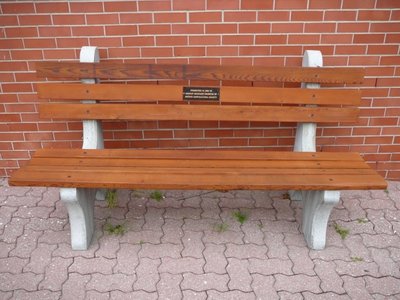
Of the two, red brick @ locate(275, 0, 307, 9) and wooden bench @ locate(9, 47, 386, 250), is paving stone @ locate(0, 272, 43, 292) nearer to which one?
wooden bench @ locate(9, 47, 386, 250)

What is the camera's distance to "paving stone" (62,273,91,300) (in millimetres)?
2270

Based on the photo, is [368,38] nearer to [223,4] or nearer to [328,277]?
[223,4]

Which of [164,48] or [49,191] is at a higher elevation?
[164,48]

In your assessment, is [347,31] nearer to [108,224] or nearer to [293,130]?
[293,130]

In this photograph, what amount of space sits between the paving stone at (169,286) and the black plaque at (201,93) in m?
1.14

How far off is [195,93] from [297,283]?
1.34m

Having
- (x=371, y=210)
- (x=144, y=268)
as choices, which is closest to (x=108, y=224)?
(x=144, y=268)

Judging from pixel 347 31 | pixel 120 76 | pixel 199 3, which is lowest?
pixel 120 76

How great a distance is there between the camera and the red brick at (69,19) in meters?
2.87

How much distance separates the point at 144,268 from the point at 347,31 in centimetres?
215

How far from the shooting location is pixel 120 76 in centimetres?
269

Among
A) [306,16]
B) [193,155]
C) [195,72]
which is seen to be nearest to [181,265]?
[193,155]

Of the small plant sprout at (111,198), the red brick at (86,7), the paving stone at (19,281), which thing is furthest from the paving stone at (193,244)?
the red brick at (86,7)

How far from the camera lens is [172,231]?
280 cm
